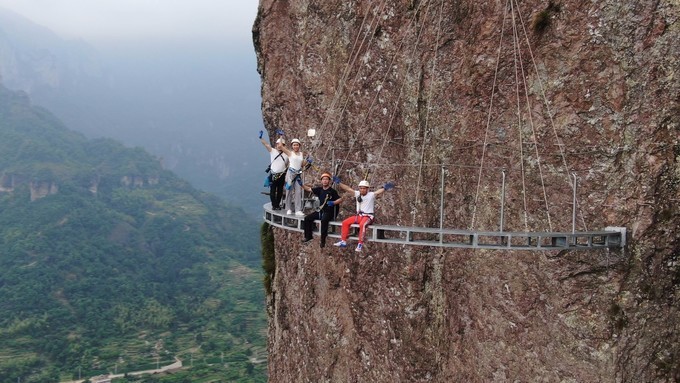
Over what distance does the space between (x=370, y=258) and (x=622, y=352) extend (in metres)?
8.83

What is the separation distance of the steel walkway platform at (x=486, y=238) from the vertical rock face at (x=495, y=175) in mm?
500

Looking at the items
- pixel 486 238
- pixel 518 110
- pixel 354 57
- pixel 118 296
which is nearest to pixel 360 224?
pixel 486 238

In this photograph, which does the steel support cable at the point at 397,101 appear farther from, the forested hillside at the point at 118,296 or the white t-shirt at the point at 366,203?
the forested hillside at the point at 118,296

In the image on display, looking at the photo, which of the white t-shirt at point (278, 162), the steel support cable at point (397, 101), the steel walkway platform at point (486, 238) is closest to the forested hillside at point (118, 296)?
the steel support cable at point (397, 101)

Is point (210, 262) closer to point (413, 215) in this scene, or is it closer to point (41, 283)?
point (41, 283)

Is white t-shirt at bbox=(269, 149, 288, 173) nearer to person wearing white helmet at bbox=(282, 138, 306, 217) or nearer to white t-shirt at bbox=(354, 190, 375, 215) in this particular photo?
person wearing white helmet at bbox=(282, 138, 306, 217)

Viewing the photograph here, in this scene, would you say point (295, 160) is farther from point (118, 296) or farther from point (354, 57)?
point (118, 296)

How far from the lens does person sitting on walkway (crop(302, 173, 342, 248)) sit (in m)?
19.4

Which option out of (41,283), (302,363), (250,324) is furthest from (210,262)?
(302,363)

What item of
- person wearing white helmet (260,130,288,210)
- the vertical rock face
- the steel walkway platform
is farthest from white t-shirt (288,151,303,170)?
the vertical rock face

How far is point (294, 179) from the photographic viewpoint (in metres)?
21.1

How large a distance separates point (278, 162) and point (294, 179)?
3.33ft

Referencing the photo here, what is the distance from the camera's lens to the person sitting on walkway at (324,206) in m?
19.4

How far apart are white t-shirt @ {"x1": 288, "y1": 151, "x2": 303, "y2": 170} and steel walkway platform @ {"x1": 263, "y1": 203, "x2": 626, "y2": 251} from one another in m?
1.50
